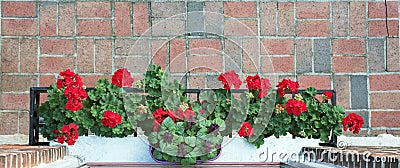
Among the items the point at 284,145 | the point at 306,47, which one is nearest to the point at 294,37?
the point at 306,47

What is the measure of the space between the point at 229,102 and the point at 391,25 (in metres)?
1.45

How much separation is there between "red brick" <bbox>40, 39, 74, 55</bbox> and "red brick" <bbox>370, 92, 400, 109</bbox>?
1744mm

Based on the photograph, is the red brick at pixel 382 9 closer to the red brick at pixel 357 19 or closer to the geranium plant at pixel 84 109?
the red brick at pixel 357 19

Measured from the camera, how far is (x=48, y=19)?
356 centimetres

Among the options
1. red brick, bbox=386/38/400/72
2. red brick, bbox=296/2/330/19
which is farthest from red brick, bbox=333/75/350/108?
red brick, bbox=296/2/330/19

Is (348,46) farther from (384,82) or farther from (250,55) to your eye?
(250,55)

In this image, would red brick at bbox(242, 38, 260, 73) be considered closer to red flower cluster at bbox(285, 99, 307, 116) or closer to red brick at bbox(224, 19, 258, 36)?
red brick at bbox(224, 19, 258, 36)

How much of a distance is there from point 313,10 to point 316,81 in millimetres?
414

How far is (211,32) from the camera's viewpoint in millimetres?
3615

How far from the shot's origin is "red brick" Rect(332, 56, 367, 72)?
12.0ft

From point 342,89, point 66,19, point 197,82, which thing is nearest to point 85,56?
point 66,19

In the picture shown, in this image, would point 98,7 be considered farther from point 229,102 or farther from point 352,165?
point 352,165

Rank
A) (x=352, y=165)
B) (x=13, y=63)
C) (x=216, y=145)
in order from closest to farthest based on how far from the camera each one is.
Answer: (x=352, y=165)
(x=216, y=145)
(x=13, y=63)

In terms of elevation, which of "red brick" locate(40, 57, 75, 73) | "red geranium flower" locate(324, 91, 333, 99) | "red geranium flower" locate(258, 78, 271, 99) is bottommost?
"red geranium flower" locate(324, 91, 333, 99)
